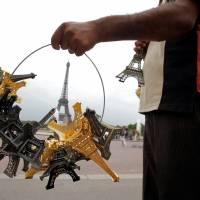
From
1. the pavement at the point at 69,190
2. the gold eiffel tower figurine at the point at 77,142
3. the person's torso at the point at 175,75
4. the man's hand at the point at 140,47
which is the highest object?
the man's hand at the point at 140,47

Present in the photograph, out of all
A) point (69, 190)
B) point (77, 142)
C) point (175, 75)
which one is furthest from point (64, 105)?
point (69, 190)

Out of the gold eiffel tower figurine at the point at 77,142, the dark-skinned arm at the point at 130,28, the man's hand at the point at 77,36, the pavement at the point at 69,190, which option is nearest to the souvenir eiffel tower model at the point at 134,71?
the gold eiffel tower figurine at the point at 77,142

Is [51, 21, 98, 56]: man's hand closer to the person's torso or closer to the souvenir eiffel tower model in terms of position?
the person's torso

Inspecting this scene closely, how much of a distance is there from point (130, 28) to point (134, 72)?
0.59 metres

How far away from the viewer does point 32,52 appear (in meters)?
1.71

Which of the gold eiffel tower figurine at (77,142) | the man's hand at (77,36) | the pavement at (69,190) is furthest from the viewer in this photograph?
the pavement at (69,190)

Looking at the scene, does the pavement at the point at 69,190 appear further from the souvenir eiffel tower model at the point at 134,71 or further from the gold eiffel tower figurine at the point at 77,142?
the souvenir eiffel tower model at the point at 134,71

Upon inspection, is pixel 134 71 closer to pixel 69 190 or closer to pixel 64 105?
pixel 64 105

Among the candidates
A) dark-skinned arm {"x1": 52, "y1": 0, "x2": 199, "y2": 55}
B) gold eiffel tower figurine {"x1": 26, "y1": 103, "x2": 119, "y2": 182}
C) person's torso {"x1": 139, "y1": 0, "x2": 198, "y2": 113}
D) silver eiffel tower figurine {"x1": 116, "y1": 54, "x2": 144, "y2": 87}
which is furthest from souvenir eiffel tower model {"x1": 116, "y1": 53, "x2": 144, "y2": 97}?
dark-skinned arm {"x1": 52, "y1": 0, "x2": 199, "y2": 55}

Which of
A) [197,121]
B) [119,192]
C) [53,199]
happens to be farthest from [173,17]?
[119,192]

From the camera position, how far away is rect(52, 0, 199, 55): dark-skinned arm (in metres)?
1.07

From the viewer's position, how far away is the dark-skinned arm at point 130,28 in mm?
1065

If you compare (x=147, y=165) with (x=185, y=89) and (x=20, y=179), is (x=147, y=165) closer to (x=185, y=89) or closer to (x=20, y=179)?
(x=185, y=89)

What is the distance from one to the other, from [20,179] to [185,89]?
14.4 feet
